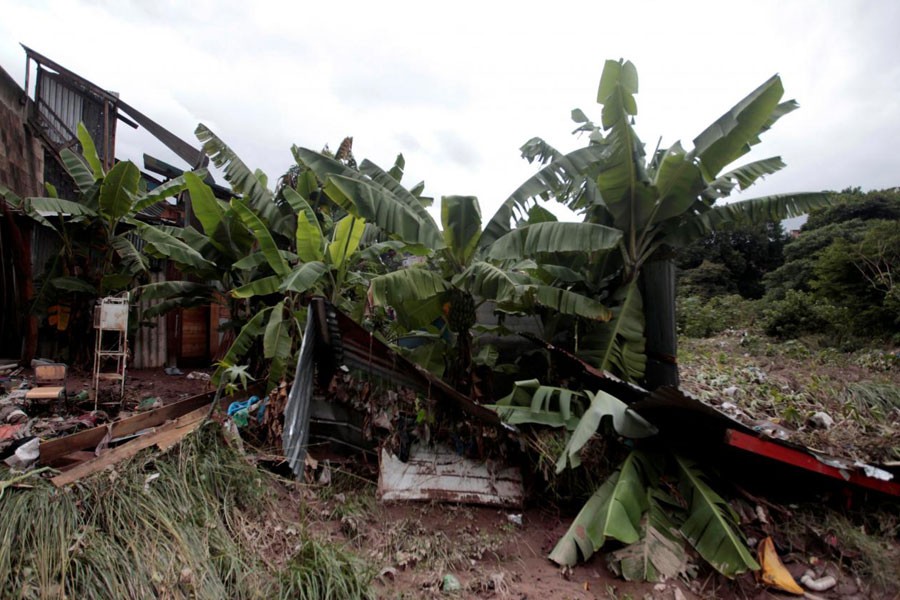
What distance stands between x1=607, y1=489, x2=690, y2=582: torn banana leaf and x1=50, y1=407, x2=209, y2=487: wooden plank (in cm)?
339

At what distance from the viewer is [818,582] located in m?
3.16

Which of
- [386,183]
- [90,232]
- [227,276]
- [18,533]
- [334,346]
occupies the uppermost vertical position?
[386,183]

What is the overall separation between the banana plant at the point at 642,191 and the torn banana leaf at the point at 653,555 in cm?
185

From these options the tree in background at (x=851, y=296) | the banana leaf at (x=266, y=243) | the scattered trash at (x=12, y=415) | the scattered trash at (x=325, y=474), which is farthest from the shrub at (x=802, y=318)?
the scattered trash at (x=12, y=415)

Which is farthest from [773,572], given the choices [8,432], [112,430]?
[8,432]

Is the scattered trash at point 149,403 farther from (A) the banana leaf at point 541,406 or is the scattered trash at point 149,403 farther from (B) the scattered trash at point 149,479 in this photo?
(A) the banana leaf at point 541,406

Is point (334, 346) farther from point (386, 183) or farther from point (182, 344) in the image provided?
point (182, 344)

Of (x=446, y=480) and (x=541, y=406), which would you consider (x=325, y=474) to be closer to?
Result: (x=446, y=480)

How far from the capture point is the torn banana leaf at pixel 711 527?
3.05m

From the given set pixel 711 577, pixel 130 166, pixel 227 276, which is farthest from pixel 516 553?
pixel 130 166

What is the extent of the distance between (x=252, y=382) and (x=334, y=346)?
187 centimetres

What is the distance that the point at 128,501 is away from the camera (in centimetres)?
291

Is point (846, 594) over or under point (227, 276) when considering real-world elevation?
under

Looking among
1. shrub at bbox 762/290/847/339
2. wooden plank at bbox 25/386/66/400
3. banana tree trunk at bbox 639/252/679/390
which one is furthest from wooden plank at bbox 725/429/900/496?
shrub at bbox 762/290/847/339
